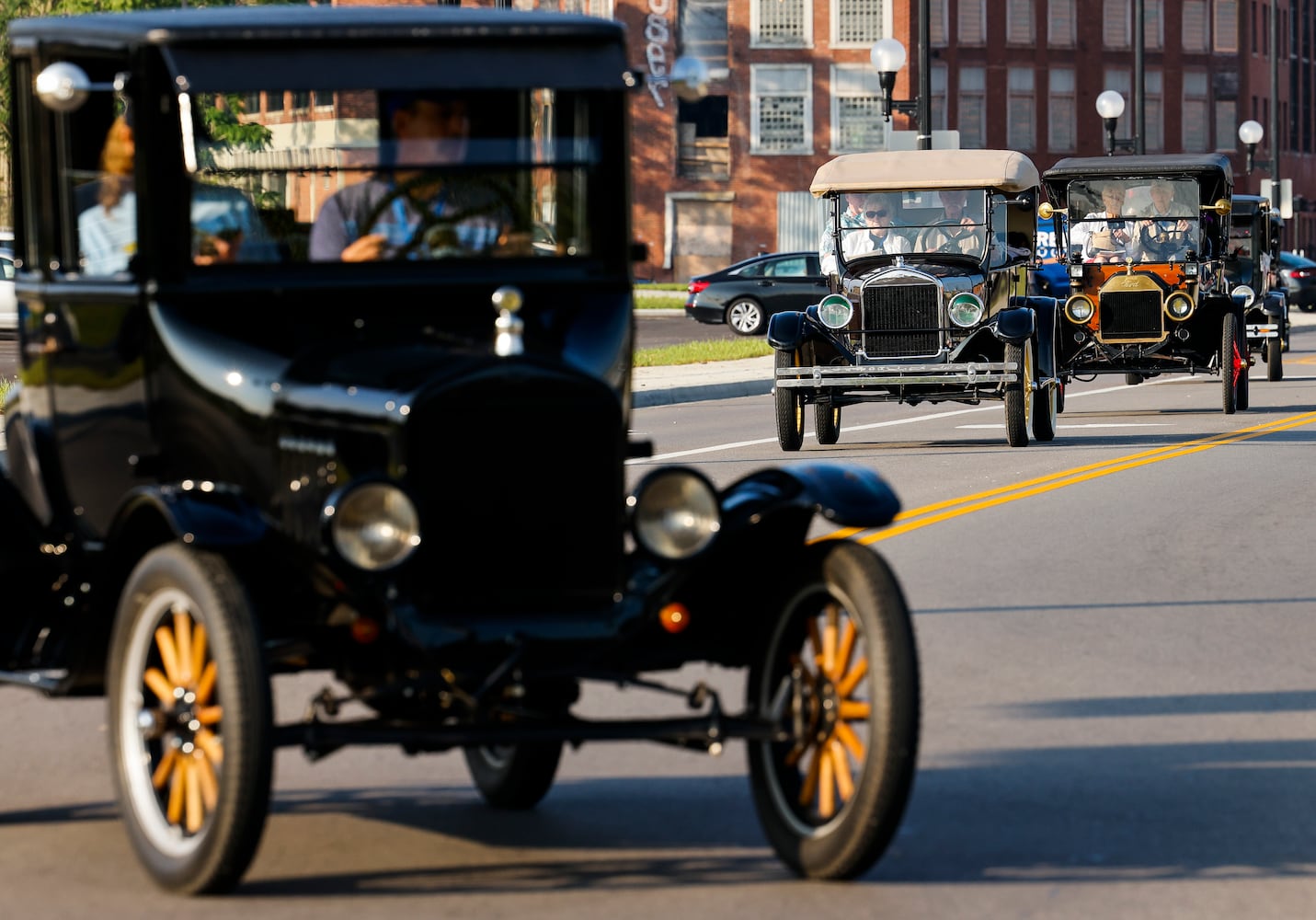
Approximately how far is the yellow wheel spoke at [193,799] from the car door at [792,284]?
40.5m

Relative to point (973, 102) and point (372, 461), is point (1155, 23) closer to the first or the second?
point (973, 102)

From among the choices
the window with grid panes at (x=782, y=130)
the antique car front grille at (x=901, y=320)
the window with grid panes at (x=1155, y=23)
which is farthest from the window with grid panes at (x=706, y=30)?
the antique car front grille at (x=901, y=320)

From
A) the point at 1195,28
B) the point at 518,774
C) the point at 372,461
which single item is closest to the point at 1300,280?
the point at 1195,28

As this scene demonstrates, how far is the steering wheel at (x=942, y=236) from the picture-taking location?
71.7 ft

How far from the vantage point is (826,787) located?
6.06 m

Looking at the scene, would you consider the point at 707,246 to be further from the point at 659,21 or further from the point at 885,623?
the point at 885,623

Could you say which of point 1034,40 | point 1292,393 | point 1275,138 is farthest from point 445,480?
point 1034,40

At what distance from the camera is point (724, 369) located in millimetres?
33844

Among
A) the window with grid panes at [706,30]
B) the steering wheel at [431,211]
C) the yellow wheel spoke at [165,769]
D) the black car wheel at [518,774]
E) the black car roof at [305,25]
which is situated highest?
the window with grid panes at [706,30]

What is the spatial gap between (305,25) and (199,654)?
5.79 feet

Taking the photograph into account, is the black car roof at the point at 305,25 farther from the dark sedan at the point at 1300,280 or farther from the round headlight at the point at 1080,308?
the dark sedan at the point at 1300,280

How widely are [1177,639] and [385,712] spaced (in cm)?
517

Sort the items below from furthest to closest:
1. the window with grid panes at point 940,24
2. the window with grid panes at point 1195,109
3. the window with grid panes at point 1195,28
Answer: the window with grid panes at point 1195,109 → the window with grid panes at point 1195,28 → the window with grid panes at point 940,24

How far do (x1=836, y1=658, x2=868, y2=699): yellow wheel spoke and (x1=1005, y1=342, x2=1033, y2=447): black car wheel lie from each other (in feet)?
48.4
